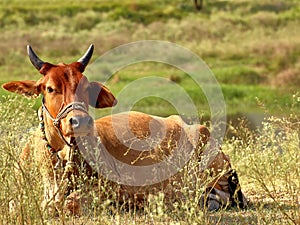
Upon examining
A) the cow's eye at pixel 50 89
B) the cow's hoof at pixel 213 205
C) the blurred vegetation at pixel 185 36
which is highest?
the blurred vegetation at pixel 185 36

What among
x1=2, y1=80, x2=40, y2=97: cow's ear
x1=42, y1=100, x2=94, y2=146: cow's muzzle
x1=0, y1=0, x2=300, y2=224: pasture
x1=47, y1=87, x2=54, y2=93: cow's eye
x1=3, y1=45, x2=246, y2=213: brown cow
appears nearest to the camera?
x1=0, y1=0, x2=300, y2=224: pasture

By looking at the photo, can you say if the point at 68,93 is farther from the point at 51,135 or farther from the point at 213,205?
the point at 213,205

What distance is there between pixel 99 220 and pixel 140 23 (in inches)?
1806

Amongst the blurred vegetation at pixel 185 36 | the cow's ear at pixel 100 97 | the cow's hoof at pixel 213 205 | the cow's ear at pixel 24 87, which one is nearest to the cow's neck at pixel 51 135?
the cow's ear at pixel 24 87

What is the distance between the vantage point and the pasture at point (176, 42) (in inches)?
253

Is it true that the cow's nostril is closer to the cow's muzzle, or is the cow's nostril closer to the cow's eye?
the cow's muzzle

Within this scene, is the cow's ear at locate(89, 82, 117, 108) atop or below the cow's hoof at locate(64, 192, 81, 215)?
atop

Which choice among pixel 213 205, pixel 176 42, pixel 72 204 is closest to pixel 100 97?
pixel 72 204

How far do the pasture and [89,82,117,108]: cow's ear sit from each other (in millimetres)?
928

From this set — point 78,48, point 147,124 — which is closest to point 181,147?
point 147,124

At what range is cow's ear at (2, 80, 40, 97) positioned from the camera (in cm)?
817

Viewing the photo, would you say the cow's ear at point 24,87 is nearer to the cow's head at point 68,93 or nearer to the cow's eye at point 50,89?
the cow's head at point 68,93

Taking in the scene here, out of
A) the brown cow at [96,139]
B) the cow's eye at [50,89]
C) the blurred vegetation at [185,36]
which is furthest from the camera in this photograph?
the blurred vegetation at [185,36]

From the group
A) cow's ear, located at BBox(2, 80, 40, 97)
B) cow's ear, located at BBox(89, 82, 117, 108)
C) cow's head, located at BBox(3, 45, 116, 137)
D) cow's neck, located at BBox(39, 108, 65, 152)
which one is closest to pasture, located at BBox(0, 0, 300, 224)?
cow's neck, located at BBox(39, 108, 65, 152)
